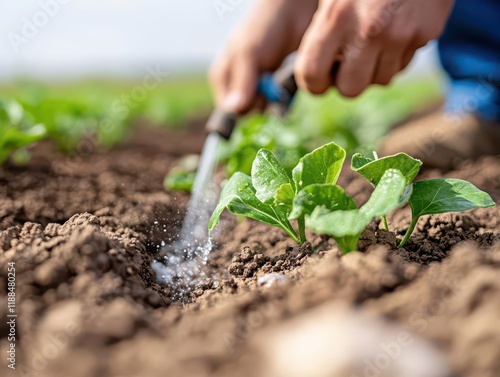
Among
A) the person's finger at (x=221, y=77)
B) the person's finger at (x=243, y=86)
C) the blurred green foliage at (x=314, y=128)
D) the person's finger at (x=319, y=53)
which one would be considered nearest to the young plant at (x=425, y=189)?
the blurred green foliage at (x=314, y=128)

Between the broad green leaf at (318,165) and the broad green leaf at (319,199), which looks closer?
the broad green leaf at (319,199)

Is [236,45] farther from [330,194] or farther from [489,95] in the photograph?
[330,194]

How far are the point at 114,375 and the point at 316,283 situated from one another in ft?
1.26

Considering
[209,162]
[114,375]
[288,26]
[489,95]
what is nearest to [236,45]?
[288,26]

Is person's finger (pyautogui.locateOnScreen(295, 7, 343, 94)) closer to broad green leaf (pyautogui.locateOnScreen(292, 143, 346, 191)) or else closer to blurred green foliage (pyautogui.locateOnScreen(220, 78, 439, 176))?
blurred green foliage (pyautogui.locateOnScreen(220, 78, 439, 176))

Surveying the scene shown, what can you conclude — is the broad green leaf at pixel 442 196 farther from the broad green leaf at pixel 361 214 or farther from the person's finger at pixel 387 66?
the person's finger at pixel 387 66

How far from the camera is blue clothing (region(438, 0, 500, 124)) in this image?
3.16 m

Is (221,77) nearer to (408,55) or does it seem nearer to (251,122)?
(251,122)

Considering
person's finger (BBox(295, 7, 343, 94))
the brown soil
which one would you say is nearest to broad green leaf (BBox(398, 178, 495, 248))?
the brown soil

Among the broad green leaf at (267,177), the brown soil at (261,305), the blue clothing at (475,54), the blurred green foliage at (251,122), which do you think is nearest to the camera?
the brown soil at (261,305)

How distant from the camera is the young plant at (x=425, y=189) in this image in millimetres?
1261

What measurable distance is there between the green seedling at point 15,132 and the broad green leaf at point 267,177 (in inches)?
49.9

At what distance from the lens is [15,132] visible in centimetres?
222

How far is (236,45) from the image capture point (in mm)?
2816
